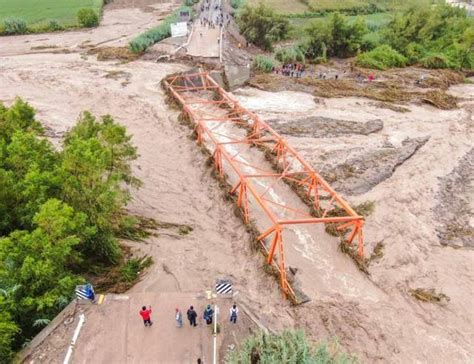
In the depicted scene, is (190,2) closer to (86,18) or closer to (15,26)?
(86,18)

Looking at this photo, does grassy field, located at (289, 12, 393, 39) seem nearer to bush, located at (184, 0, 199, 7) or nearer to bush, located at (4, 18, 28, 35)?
bush, located at (184, 0, 199, 7)

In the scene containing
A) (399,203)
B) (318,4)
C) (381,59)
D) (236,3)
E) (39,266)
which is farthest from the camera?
(318,4)

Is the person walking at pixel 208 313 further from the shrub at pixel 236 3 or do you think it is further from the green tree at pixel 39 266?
the shrub at pixel 236 3

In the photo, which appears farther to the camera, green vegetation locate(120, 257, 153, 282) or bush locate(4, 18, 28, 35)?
bush locate(4, 18, 28, 35)

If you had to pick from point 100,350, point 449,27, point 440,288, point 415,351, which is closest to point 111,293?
point 100,350

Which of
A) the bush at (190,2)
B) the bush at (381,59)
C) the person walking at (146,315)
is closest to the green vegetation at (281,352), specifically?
the person walking at (146,315)

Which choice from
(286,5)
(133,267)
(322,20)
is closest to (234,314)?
(133,267)

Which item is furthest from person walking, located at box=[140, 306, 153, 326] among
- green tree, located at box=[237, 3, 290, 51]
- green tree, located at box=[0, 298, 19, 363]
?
green tree, located at box=[237, 3, 290, 51]

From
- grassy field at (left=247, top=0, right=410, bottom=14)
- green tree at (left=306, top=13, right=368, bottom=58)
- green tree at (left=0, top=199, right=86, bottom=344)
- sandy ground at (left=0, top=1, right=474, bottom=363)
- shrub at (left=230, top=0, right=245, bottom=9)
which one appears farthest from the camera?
grassy field at (left=247, top=0, right=410, bottom=14)
